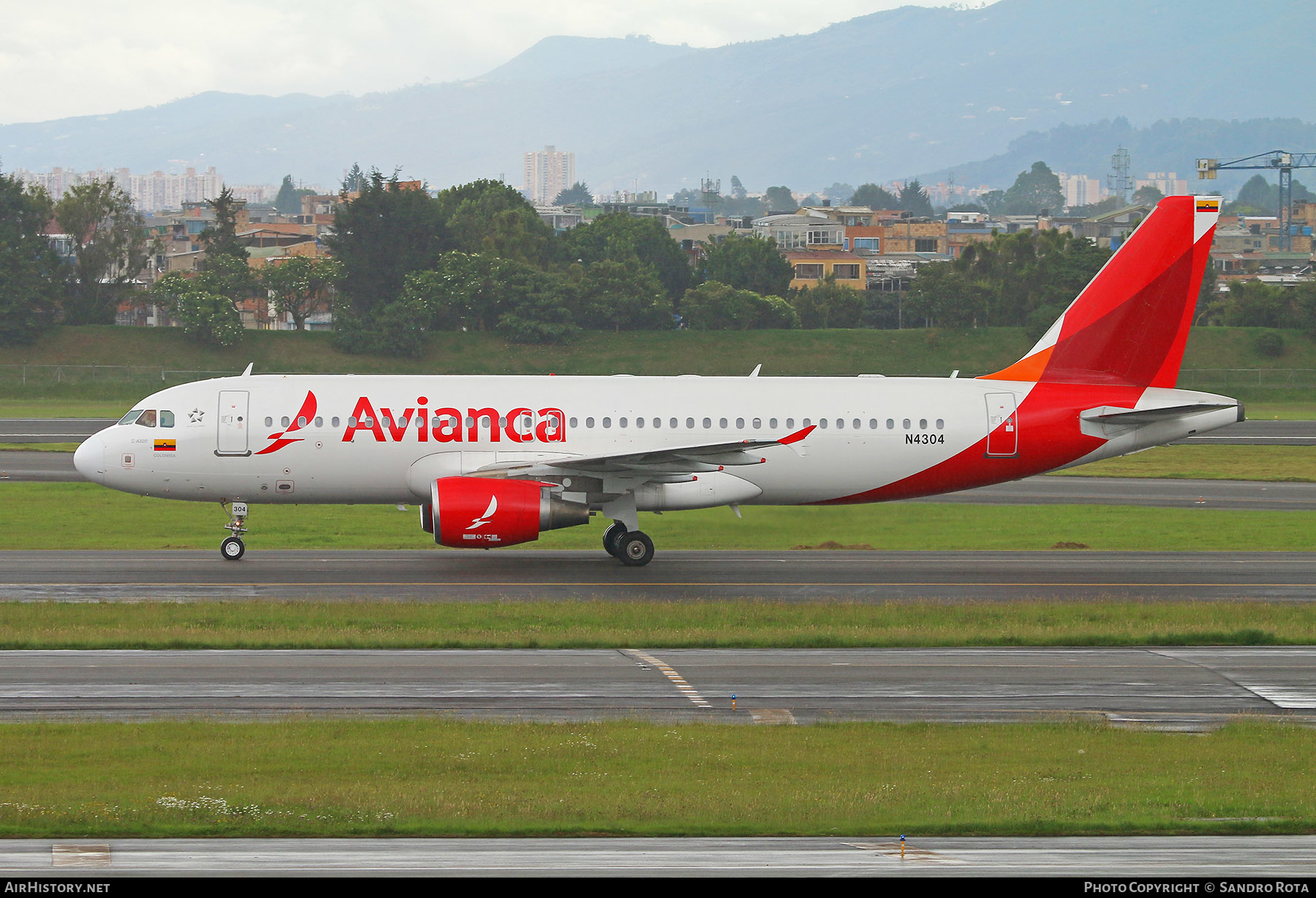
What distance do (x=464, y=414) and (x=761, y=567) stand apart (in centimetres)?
864

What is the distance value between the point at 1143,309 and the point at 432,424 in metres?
19.0

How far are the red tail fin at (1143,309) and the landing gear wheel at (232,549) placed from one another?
21.4 meters

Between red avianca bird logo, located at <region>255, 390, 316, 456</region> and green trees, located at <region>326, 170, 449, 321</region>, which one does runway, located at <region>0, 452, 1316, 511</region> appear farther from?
green trees, located at <region>326, 170, 449, 321</region>

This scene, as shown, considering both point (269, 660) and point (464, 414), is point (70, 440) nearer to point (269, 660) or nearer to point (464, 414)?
point (464, 414)

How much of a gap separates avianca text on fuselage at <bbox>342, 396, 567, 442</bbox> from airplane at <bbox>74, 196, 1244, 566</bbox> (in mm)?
41

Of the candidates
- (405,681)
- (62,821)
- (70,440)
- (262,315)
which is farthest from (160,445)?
(262,315)

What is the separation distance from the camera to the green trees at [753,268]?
→ 141 meters

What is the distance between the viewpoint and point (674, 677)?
2239cm

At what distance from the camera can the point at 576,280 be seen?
121938mm

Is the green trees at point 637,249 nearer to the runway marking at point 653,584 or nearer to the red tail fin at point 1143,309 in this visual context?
the red tail fin at point 1143,309

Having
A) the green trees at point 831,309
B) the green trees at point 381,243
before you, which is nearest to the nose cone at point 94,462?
the green trees at point 381,243

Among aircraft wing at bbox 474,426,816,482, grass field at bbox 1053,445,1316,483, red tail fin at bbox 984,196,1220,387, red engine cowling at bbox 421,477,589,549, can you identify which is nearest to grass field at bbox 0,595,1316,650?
red engine cowling at bbox 421,477,589,549

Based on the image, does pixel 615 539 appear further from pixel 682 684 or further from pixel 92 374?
pixel 92 374
